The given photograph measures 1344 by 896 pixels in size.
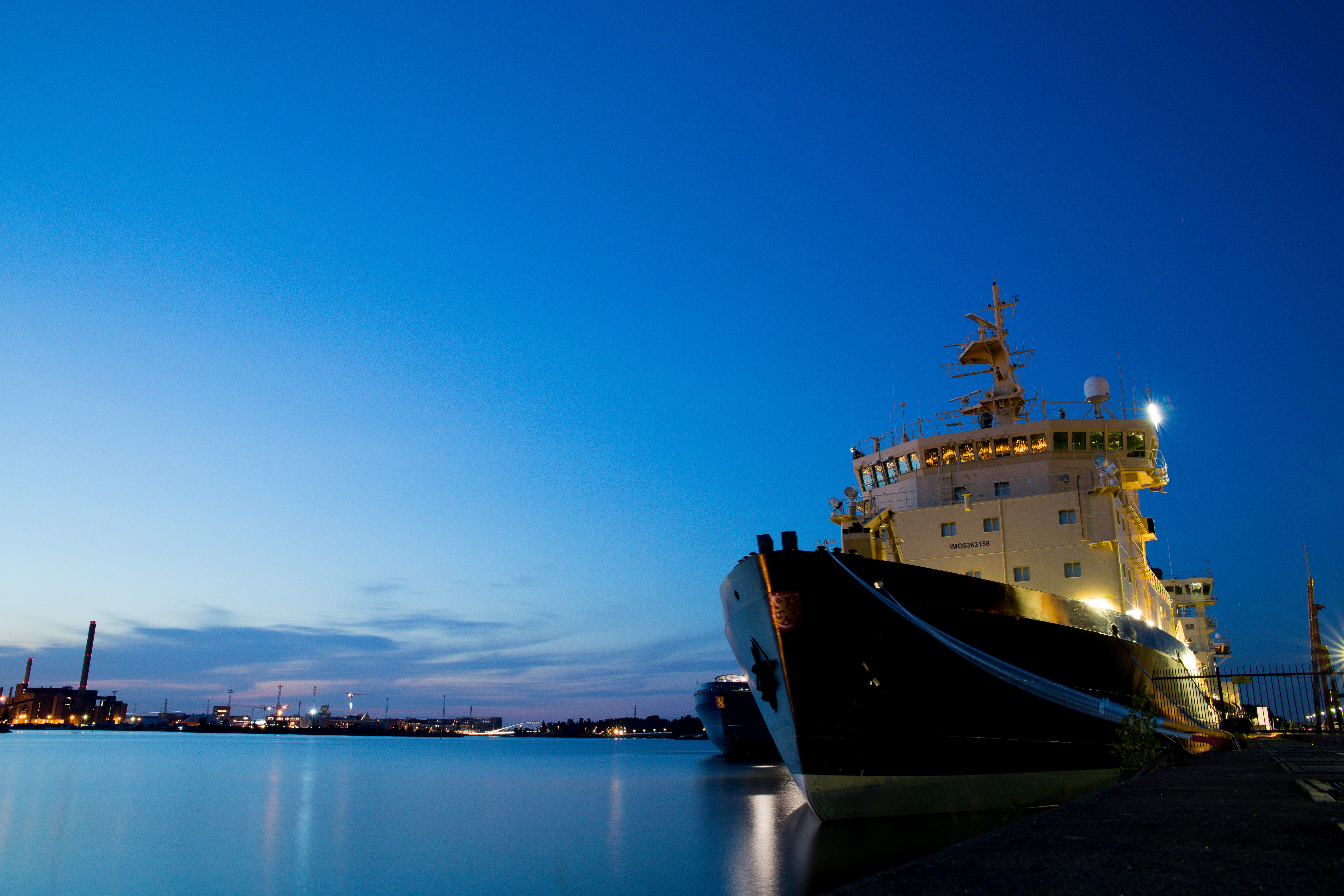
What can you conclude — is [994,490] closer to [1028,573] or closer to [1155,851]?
[1028,573]

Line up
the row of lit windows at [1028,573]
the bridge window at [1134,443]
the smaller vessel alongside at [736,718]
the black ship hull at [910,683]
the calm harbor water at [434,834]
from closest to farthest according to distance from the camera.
Result: 1. the black ship hull at [910,683]
2. the calm harbor water at [434,834]
3. the row of lit windows at [1028,573]
4. the bridge window at [1134,443]
5. the smaller vessel alongside at [736,718]

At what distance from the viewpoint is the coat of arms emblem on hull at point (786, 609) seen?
14008 millimetres

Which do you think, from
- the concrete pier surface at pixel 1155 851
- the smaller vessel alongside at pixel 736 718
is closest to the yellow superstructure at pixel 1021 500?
the concrete pier surface at pixel 1155 851

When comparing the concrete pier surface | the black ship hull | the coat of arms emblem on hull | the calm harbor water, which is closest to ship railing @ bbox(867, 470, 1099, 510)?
the black ship hull

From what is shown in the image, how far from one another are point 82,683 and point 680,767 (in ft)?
599

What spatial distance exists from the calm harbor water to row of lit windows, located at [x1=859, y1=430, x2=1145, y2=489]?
365 inches

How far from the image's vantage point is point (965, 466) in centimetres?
2086

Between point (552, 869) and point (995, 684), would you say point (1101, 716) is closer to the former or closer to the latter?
point (995, 684)

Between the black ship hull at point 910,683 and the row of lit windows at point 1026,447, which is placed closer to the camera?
the black ship hull at point 910,683

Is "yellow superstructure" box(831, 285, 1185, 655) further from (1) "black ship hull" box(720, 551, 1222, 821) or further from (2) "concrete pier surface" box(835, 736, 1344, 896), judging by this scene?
(2) "concrete pier surface" box(835, 736, 1344, 896)

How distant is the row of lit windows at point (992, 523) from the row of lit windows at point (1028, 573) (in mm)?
930

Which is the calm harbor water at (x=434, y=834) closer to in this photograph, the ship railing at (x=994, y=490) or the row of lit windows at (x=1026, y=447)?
the ship railing at (x=994, y=490)

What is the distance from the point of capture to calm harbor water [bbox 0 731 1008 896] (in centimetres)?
1532

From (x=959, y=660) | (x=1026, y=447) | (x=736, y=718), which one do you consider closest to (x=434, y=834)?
(x=959, y=660)
